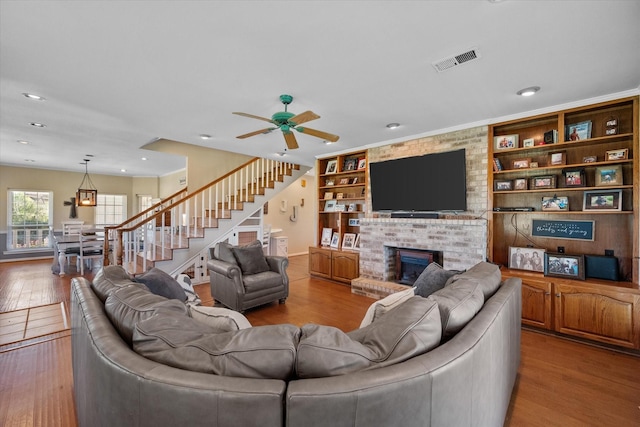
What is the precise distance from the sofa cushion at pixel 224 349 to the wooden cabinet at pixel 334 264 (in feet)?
13.1

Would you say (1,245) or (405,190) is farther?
(1,245)

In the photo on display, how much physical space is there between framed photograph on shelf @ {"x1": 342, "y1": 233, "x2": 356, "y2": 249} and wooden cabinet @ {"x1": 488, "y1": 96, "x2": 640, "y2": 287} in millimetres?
2277

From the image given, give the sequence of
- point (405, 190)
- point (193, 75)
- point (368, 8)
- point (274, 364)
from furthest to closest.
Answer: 1. point (405, 190)
2. point (193, 75)
3. point (368, 8)
4. point (274, 364)

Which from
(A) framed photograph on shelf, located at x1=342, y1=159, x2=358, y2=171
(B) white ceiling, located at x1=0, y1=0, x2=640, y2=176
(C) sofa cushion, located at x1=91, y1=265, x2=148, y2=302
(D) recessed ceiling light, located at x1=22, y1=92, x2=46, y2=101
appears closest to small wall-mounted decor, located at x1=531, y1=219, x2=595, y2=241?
(B) white ceiling, located at x1=0, y1=0, x2=640, y2=176

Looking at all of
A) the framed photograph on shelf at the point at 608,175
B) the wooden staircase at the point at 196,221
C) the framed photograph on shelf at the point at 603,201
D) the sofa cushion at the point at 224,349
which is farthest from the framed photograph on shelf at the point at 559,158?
the wooden staircase at the point at 196,221

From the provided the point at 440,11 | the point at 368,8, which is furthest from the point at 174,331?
the point at 440,11

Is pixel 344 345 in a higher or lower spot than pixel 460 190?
lower

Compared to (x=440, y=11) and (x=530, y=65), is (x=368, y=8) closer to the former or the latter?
(x=440, y=11)

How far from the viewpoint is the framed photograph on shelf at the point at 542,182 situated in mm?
3266

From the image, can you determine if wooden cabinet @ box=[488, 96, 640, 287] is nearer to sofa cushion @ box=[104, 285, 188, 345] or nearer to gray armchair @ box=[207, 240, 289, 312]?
gray armchair @ box=[207, 240, 289, 312]

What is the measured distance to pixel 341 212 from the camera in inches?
213

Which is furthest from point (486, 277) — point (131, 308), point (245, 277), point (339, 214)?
point (339, 214)

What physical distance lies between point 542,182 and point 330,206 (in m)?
3.40

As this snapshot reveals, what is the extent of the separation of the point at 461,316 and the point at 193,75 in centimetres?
270
